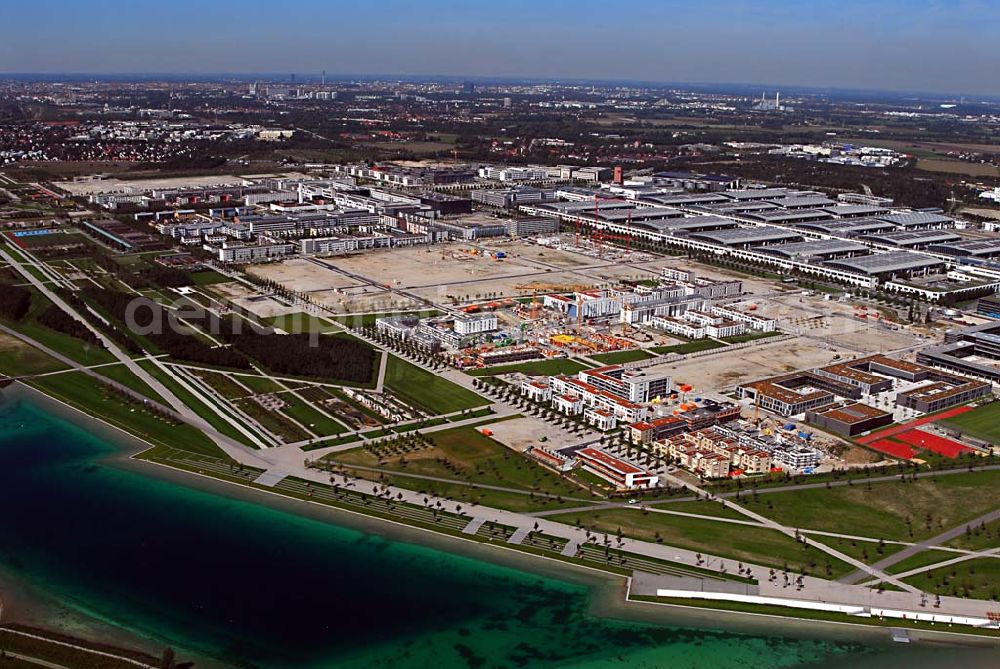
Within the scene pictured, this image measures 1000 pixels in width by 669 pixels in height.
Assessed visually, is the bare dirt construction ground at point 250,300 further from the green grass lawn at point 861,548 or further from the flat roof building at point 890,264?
the flat roof building at point 890,264

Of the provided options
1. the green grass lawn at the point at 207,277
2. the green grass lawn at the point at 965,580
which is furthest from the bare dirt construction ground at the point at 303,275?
the green grass lawn at the point at 965,580

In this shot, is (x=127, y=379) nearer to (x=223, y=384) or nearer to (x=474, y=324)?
(x=223, y=384)

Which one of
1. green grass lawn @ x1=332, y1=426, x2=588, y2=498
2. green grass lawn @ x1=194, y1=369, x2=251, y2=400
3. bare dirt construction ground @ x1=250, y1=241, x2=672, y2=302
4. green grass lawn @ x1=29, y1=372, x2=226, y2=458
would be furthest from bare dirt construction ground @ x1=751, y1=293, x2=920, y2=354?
green grass lawn @ x1=29, y1=372, x2=226, y2=458

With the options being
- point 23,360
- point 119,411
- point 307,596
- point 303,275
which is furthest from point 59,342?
point 307,596

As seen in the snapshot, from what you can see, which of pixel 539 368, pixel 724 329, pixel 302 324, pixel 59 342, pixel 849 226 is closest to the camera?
pixel 539 368

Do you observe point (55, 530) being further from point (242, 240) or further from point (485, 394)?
point (242, 240)

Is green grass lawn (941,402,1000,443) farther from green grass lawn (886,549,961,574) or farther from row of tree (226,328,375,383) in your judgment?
row of tree (226,328,375,383)
